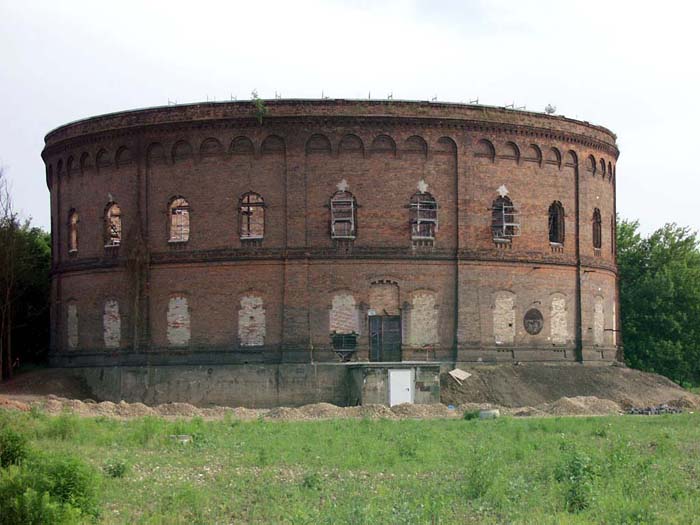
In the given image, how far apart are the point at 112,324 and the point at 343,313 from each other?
27.4 feet

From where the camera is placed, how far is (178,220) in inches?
1468

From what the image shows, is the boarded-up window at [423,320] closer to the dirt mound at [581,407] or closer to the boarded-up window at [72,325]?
the dirt mound at [581,407]

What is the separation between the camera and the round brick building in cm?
3597

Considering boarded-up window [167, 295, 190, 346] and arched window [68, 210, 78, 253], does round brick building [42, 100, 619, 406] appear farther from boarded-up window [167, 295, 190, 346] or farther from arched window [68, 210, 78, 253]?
arched window [68, 210, 78, 253]

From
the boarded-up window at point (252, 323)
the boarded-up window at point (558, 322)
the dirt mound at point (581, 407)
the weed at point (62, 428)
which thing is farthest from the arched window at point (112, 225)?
the dirt mound at point (581, 407)

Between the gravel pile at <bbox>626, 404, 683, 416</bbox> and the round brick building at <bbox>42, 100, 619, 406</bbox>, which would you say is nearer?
the gravel pile at <bbox>626, 404, 683, 416</bbox>

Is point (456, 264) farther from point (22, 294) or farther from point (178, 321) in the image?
point (22, 294)

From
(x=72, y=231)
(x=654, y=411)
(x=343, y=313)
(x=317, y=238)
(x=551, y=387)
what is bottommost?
(x=654, y=411)

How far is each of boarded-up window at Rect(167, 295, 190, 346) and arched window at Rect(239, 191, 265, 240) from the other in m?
3.11

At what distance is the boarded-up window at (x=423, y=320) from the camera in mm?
36219

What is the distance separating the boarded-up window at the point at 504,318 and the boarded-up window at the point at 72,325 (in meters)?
15.0

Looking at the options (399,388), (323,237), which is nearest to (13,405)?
(323,237)

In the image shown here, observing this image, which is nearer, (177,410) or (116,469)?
(116,469)

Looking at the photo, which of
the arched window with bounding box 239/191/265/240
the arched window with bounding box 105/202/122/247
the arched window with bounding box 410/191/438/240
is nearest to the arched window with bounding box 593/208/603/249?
the arched window with bounding box 410/191/438/240
